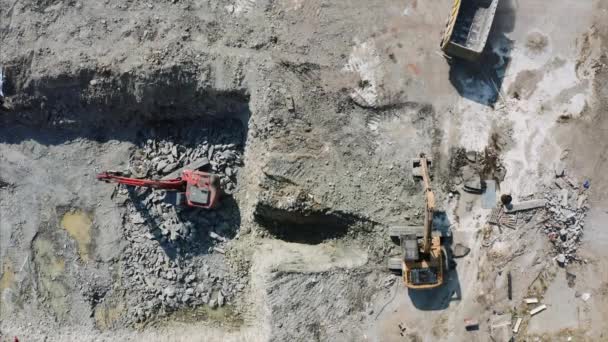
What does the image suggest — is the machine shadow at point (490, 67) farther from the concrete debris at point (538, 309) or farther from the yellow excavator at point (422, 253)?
the concrete debris at point (538, 309)

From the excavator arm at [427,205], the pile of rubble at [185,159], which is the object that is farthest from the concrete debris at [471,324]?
the pile of rubble at [185,159]

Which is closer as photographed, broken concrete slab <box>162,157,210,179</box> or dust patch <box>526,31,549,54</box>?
dust patch <box>526,31,549,54</box>

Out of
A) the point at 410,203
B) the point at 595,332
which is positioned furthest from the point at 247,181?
the point at 595,332

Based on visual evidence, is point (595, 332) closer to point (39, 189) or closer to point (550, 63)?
point (550, 63)

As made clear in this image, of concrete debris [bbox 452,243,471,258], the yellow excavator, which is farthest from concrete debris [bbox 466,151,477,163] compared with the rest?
concrete debris [bbox 452,243,471,258]

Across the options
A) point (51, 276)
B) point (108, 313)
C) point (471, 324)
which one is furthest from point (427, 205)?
point (51, 276)

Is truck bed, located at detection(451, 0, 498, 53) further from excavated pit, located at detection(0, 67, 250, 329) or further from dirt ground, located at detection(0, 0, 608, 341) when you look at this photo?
excavated pit, located at detection(0, 67, 250, 329)
